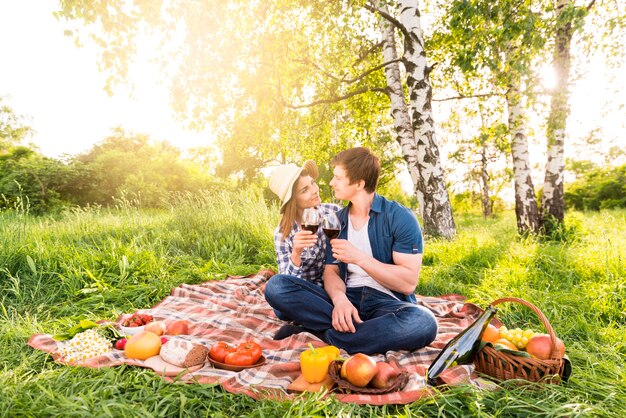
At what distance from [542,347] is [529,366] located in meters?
0.19

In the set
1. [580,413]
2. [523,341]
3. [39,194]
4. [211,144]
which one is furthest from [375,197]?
[39,194]

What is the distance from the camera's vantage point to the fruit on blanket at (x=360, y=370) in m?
2.31

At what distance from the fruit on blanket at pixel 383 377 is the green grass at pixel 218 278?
124 mm

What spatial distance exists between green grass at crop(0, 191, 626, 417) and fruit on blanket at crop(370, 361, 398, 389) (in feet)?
0.41

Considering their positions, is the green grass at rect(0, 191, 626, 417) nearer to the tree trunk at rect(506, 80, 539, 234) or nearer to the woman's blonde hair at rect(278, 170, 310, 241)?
the tree trunk at rect(506, 80, 539, 234)

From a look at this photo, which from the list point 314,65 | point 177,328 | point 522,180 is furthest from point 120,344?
point 314,65

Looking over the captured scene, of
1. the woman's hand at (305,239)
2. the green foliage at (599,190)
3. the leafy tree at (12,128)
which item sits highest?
the leafy tree at (12,128)

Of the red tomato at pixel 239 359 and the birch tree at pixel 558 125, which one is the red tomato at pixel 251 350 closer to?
the red tomato at pixel 239 359

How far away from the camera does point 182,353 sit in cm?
277

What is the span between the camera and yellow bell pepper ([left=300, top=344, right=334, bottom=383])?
2.41 metres

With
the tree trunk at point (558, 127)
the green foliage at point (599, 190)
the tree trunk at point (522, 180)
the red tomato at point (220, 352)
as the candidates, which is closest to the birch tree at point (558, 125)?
the tree trunk at point (558, 127)

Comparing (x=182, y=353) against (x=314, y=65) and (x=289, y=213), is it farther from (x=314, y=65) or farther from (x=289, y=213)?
(x=314, y=65)

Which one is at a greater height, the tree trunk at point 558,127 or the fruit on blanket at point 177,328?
the tree trunk at point 558,127

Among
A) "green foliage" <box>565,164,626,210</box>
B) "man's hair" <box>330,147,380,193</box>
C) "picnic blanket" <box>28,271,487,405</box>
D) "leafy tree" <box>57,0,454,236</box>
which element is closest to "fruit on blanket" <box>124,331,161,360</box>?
"picnic blanket" <box>28,271,487,405</box>
